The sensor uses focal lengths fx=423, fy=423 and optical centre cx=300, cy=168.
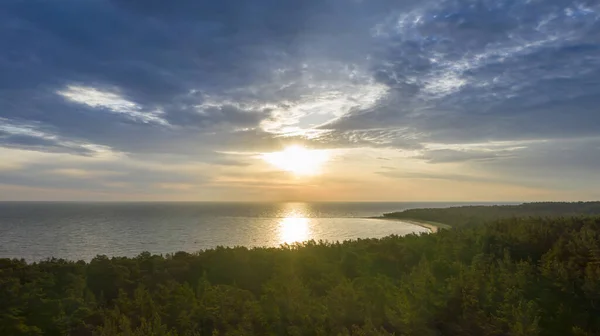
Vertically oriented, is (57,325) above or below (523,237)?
below

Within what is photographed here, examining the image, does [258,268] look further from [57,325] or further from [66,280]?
[57,325]

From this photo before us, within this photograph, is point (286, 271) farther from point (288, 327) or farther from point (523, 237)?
point (523, 237)

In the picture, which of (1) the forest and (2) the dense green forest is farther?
(2) the dense green forest

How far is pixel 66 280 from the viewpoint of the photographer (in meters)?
27.8

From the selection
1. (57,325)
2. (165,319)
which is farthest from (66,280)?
(165,319)

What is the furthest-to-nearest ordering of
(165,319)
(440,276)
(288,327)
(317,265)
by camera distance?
(317,265) → (440,276) → (165,319) → (288,327)

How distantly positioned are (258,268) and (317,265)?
4680mm

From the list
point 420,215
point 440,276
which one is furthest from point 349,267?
point 420,215

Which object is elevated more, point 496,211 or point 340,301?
point 496,211

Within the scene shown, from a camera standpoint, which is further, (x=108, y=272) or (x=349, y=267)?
(x=349, y=267)

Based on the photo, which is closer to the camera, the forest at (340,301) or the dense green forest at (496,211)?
the forest at (340,301)

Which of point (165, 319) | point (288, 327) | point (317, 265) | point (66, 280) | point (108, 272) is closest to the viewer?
point (288, 327)

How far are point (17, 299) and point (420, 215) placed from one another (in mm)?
147337

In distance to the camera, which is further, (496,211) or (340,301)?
(496,211)
